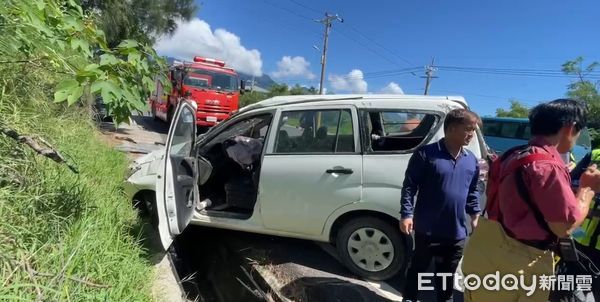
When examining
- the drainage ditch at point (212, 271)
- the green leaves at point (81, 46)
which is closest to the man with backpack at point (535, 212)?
the drainage ditch at point (212, 271)

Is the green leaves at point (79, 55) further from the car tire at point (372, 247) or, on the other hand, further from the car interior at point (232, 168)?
the car tire at point (372, 247)

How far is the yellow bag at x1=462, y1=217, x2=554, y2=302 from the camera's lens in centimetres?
193

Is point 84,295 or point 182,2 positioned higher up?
point 182,2

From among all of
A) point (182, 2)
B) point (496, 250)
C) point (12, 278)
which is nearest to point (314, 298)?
point (496, 250)

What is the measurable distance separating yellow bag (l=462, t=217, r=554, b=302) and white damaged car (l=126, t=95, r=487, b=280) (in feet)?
4.45

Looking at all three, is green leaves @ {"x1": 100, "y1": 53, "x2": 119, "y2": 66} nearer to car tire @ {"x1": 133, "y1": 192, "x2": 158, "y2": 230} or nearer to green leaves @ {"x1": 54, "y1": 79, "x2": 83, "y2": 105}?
green leaves @ {"x1": 54, "y1": 79, "x2": 83, "y2": 105}

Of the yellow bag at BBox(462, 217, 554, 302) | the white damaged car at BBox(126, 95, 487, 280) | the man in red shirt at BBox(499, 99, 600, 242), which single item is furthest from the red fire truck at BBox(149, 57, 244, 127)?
the man in red shirt at BBox(499, 99, 600, 242)

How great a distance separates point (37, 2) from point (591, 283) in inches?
150

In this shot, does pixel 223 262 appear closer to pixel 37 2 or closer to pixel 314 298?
pixel 314 298

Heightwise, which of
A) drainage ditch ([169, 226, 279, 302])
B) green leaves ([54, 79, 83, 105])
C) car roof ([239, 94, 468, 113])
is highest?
car roof ([239, 94, 468, 113])

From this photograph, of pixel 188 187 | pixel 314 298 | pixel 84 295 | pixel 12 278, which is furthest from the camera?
pixel 188 187

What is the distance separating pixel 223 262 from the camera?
4.38m

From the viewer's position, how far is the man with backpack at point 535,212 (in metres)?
1.79

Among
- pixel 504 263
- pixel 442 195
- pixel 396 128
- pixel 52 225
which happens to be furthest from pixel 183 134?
pixel 504 263
